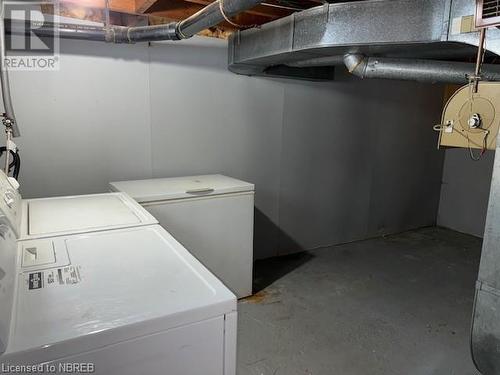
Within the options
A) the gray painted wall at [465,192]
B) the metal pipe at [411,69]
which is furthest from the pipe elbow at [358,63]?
the gray painted wall at [465,192]

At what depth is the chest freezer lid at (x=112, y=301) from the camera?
2.65 feet

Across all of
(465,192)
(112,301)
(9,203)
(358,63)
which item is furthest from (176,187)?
(465,192)

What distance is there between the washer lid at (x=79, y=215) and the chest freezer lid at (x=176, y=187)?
7.1 inches

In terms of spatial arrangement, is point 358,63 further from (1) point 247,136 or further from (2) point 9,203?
(2) point 9,203

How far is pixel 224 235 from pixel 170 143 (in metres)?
0.88

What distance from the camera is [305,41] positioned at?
86.8 inches

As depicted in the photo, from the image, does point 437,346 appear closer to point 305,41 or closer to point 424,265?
point 424,265

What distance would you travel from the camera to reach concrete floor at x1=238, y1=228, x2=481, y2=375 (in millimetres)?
2100

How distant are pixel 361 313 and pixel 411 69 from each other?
5.46ft

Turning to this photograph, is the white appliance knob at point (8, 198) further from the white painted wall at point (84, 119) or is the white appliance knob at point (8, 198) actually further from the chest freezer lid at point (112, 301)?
the white painted wall at point (84, 119)

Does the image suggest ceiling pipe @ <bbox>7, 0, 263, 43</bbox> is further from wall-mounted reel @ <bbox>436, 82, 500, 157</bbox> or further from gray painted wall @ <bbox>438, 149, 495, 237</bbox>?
gray painted wall @ <bbox>438, 149, 495, 237</bbox>

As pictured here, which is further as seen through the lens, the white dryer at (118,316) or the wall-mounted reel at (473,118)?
the wall-mounted reel at (473,118)

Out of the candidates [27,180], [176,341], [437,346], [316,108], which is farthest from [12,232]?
[316,108]

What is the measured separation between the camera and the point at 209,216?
2.47m
